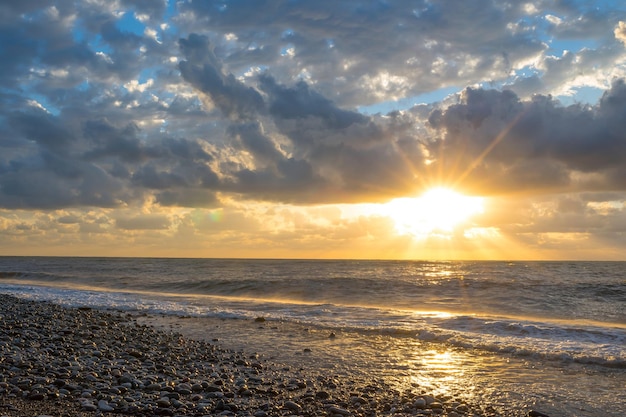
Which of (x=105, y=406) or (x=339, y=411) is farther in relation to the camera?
(x=339, y=411)

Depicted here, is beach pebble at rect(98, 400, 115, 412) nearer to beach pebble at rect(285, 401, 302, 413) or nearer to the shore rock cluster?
the shore rock cluster

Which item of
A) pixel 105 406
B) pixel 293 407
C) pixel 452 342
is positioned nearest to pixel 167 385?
pixel 105 406

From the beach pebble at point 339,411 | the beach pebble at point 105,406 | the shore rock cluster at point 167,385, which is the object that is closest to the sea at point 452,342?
the shore rock cluster at point 167,385

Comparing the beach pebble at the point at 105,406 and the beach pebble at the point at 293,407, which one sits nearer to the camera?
the beach pebble at the point at 105,406

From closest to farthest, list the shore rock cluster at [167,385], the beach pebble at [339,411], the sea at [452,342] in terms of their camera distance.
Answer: the shore rock cluster at [167,385], the beach pebble at [339,411], the sea at [452,342]

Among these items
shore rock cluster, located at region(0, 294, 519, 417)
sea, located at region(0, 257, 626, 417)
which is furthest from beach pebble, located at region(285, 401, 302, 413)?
sea, located at region(0, 257, 626, 417)

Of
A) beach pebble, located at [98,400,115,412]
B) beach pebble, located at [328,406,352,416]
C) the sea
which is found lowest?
the sea

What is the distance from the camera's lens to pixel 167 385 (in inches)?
372

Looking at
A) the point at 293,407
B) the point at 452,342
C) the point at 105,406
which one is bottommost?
the point at 452,342

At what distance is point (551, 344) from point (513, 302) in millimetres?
16677

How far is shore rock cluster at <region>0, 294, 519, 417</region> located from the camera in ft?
26.5

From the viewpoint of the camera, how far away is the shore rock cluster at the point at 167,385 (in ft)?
26.5

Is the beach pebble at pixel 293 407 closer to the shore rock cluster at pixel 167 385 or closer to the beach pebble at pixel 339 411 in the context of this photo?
the shore rock cluster at pixel 167 385

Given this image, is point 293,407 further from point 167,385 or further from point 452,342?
point 452,342
